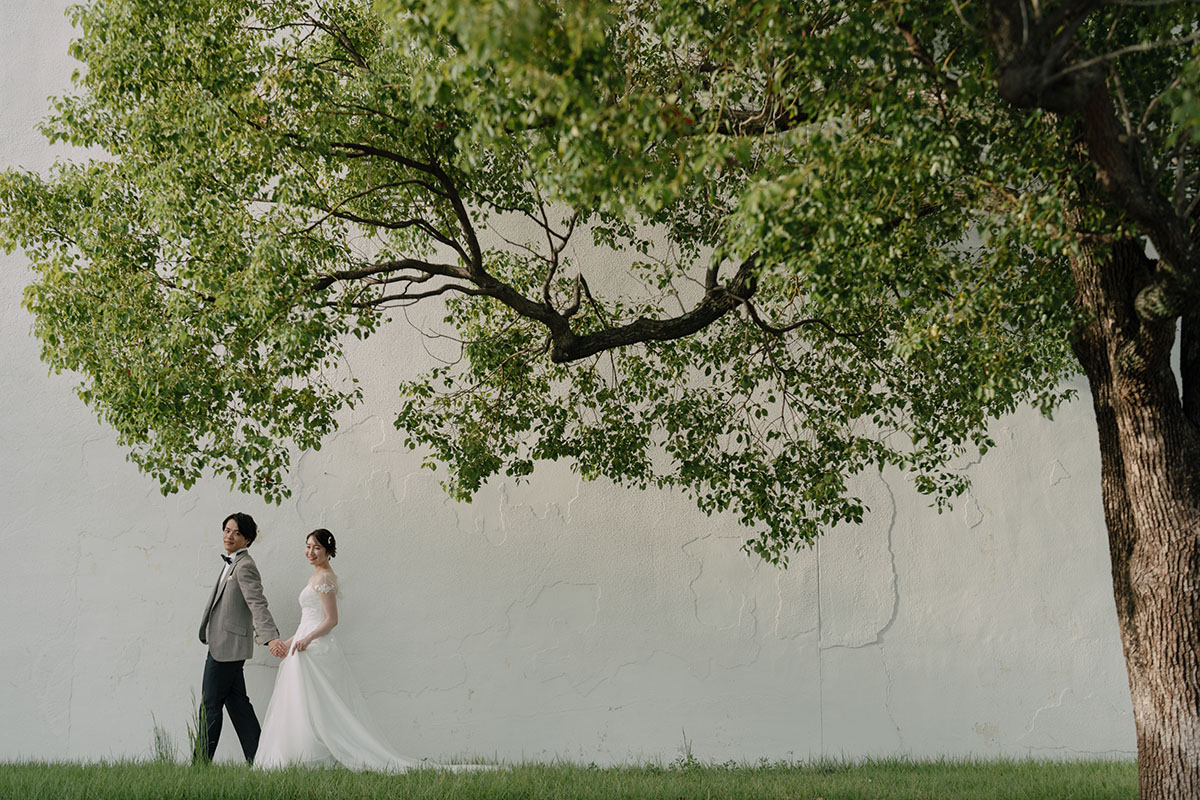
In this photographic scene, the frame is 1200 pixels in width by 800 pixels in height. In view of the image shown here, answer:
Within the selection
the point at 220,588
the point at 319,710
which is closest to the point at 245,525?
the point at 220,588

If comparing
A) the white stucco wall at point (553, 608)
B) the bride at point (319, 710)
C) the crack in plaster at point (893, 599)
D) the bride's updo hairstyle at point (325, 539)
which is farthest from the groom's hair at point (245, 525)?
the crack in plaster at point (893, 599)

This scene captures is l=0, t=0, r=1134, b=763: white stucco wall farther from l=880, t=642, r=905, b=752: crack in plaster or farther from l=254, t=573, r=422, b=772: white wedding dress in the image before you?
l=254, t=573, r=422, b=772: white wedding dress

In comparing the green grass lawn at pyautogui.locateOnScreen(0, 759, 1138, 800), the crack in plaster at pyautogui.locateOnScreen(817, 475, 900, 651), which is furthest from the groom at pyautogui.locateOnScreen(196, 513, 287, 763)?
the crack in plaster at pyautogui.locateOnScreen(817, 475, 900, 651)

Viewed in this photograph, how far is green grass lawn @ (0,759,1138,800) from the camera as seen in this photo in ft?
15.5

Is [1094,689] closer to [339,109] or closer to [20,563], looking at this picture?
[339,109]

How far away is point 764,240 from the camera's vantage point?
135 inches

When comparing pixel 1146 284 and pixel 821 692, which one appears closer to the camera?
pixel 1146 284

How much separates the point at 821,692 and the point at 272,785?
3.79m

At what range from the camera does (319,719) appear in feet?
19.4

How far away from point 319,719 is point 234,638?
2.47 ft

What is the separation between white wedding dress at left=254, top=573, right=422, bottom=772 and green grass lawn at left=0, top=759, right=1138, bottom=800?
42cm

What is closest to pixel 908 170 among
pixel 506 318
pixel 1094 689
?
pixel 506 318

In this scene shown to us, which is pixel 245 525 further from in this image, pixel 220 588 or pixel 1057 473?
pixel 1057 473

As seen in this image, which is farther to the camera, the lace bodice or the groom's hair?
the groom's hair
